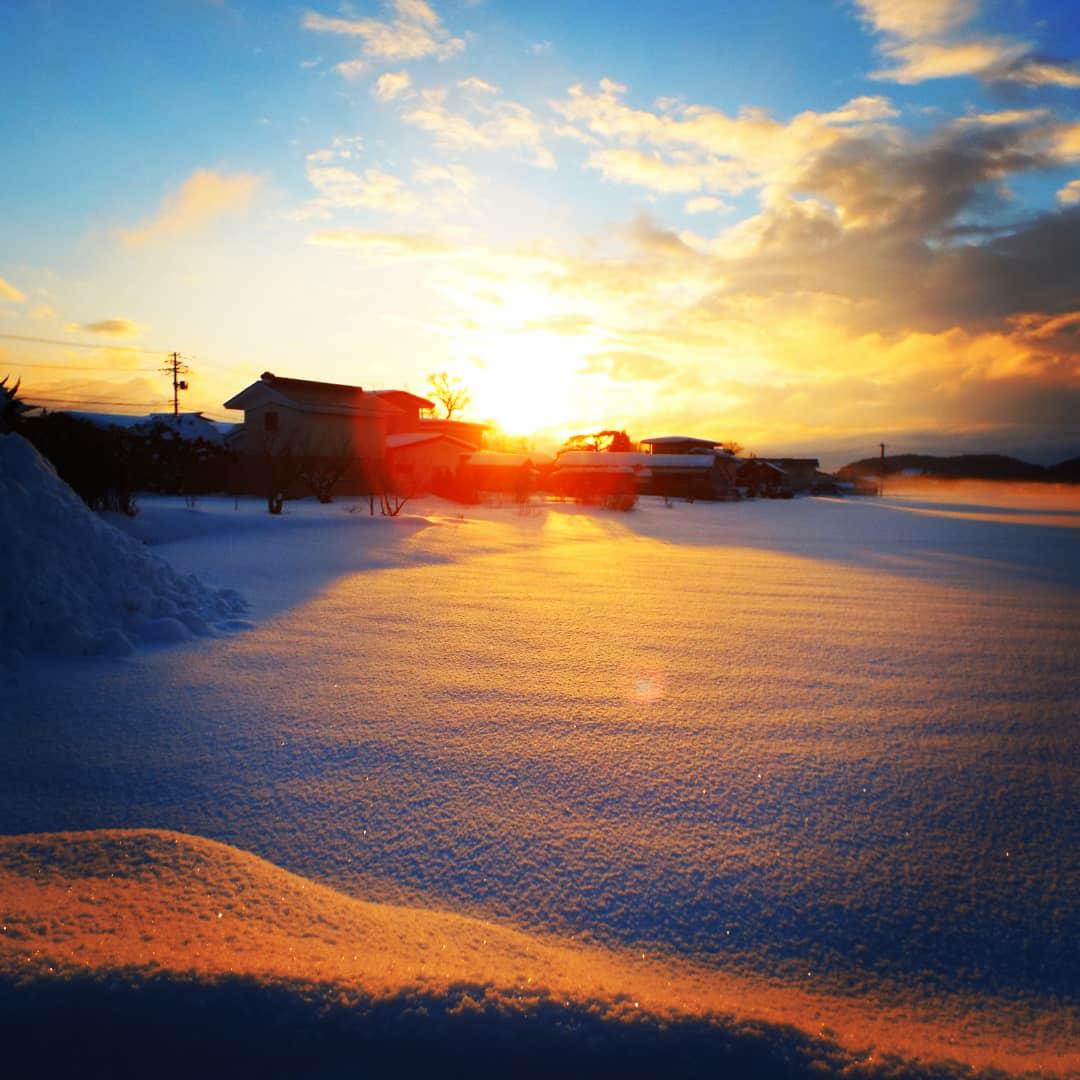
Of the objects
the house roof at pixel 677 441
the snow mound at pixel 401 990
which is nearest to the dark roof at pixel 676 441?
the house roof at pixel 677 441

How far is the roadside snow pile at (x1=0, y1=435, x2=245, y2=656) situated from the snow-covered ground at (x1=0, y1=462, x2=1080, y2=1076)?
293 mm

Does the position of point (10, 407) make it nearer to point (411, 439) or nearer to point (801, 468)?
point (411, 439)

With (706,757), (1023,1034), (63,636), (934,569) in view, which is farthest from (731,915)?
(934,569)

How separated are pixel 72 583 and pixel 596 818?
491 centimetres

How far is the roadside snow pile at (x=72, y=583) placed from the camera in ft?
15.0

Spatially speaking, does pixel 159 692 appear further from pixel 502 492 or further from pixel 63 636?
pixel 502 492

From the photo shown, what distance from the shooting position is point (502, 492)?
37.6 metres

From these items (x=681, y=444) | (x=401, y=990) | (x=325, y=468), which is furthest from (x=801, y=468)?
(x=401, y=990)

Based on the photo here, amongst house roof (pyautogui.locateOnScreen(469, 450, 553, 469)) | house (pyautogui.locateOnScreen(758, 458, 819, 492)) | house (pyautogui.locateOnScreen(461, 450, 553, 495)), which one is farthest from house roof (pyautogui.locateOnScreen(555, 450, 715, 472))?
house (pyautogui.locateOnScreen(758, 458, 819, 492))

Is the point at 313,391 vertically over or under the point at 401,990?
over

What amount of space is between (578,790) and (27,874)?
7.10 feet

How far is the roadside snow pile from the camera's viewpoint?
15.0ft

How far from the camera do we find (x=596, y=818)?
2.71 meters

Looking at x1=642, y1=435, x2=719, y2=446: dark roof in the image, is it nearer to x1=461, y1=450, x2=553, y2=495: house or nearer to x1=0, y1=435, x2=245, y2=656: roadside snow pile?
x1=461, y1=450, x2=553, y2=495: house
